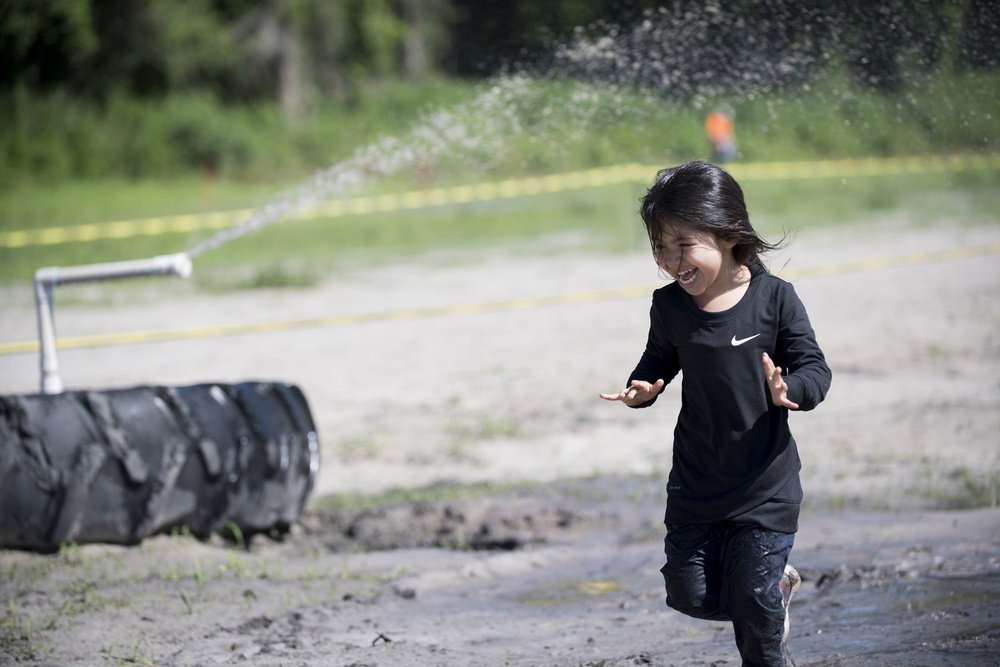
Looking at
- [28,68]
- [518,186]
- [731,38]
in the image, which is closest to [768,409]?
[731,38]

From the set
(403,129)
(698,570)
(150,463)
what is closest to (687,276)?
(698,570)

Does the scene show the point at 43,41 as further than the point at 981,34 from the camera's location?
Yes

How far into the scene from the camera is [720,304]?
3.30 m

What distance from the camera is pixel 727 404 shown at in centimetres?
324

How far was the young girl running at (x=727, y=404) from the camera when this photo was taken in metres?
3.22

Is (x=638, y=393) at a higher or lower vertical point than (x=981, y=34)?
lower

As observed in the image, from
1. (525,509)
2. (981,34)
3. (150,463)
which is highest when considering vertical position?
(981,34)

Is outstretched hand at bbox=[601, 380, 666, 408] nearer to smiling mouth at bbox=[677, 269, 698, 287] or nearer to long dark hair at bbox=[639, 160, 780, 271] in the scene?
smiling mouth at bbox=[677, 269, 698, 287]

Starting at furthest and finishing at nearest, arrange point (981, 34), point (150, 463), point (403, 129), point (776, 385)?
point (403, 129) → point (981, 34) → point (150, 463) → point (776, 385)

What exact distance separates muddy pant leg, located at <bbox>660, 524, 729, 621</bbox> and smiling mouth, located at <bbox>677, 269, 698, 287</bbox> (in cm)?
67

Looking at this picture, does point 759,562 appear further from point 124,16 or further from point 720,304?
point 124,16

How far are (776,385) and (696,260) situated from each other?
0.45m

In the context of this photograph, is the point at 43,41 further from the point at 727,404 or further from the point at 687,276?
the point at 727,404

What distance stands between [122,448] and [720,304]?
290 centimetres
